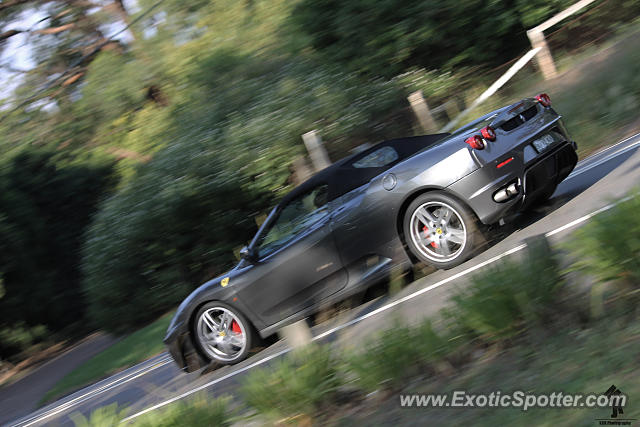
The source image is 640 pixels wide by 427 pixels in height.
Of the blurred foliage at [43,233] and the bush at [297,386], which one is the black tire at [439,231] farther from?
the blurred foliage at [43,233]

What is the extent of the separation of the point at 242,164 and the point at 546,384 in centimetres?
1142

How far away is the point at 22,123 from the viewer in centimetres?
2766

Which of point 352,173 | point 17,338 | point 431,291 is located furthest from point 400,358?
point 17,338

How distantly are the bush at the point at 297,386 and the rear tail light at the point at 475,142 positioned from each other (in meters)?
2.43

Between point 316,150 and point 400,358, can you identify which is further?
point 316,150

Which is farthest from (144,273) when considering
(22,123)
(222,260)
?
(22,123)

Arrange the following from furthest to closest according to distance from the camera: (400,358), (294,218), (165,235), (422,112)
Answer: (165,235) → (422,112) → (294,218) → (400,358)

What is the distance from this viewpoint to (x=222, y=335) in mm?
7773

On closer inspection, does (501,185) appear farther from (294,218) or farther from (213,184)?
(213,184)

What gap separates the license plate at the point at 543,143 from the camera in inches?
271

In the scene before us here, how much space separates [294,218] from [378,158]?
106 centimetres

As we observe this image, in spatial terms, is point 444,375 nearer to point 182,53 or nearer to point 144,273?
point 144,273

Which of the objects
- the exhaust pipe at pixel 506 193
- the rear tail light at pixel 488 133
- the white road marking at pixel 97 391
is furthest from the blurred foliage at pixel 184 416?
the white road marking at pixel 97 391

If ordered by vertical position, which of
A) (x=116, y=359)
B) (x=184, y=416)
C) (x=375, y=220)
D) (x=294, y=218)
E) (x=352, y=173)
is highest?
(x=352, y=173)
